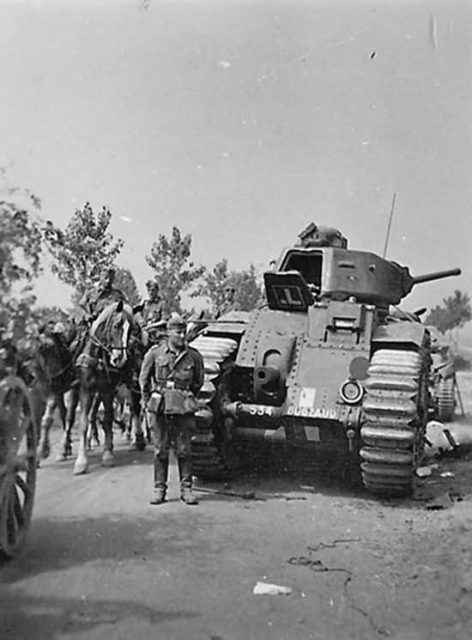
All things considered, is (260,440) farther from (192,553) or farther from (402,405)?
(192,553)

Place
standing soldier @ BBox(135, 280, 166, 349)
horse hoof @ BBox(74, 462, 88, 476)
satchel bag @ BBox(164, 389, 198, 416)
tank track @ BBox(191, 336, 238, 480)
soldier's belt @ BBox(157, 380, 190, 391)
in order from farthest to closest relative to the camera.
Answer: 1. standing soldier @ BBox(135, 280, 166, 349)
2. horse hoof @ BBox(74, 462, 88, 476)
3. tank track @ BBox(191, 336, 238, 480)
4. soldier's belt @ BBox(157, 380, 190, 391)
5. satchel bag @ BBox(164, 389, 198, 416)

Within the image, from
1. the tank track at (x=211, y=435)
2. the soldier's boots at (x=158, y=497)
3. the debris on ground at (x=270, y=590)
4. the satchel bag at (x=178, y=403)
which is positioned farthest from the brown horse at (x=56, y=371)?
the debris on ground at (x=270, y=590)

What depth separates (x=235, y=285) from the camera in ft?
92.4

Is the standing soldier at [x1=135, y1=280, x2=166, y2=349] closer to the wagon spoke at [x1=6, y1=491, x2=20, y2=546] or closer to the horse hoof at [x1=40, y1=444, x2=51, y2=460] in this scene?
the horse hoof at [x1=40, y1=444, x2=51, y2=460]

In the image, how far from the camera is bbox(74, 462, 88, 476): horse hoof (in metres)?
9.38

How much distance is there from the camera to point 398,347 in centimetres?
898

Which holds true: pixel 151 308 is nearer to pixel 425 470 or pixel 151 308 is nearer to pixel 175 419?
pixel 425 470

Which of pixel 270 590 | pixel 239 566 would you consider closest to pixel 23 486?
pixel 239 566

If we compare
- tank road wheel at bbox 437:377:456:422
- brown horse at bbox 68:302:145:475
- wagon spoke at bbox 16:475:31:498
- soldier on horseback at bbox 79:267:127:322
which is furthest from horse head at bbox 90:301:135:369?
tank road wheel at bbox 437:377:456:422

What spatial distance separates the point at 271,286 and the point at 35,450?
4.45m

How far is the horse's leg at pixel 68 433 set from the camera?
1038cm

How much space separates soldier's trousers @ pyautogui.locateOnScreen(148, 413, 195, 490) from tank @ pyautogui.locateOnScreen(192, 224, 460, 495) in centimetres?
35

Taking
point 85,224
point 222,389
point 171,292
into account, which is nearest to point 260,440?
point 222,389

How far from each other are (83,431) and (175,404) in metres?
2.18
